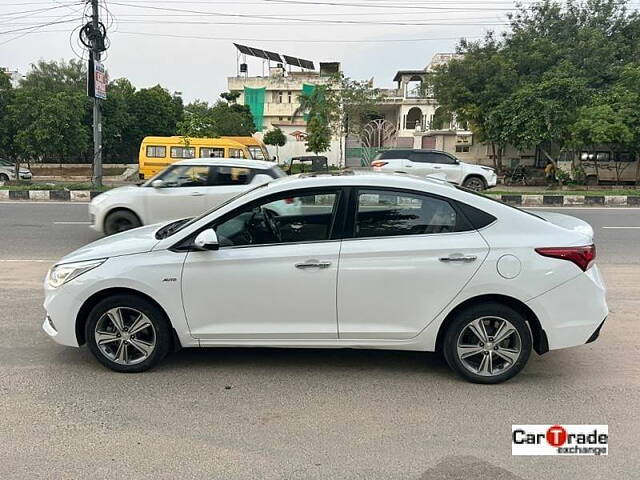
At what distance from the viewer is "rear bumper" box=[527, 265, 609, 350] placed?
3590mm

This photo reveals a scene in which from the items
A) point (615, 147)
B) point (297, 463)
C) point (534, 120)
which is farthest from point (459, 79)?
point (297, 463)

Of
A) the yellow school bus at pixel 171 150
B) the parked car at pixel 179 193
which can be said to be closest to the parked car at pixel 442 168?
the yellow school bus at pixel 171 150

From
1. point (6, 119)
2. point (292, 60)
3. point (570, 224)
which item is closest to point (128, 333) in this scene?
point (570, 224)

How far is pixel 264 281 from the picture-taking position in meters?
3.68

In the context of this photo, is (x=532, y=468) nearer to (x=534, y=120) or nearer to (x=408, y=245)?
(x=408, y=245)

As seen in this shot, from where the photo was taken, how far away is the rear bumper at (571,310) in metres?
3.59

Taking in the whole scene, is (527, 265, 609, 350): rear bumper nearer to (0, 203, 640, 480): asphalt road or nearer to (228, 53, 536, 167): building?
(0, 203, 640, 480): asphalt road

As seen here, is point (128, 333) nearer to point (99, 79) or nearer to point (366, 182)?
point (366, 182)

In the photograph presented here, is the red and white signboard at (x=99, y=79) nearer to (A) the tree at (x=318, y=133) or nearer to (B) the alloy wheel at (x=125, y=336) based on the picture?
(B) the alloy wheel at (x=125, y=336)

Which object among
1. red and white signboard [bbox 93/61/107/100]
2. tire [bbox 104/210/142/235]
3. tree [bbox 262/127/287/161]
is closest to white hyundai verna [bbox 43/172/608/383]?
tire [bbox 104/210/142/235]

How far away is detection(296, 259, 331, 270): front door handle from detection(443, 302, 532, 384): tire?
0.99 metres

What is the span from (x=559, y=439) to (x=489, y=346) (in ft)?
2.48

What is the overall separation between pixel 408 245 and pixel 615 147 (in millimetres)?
23587

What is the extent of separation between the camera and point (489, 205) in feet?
12.4
